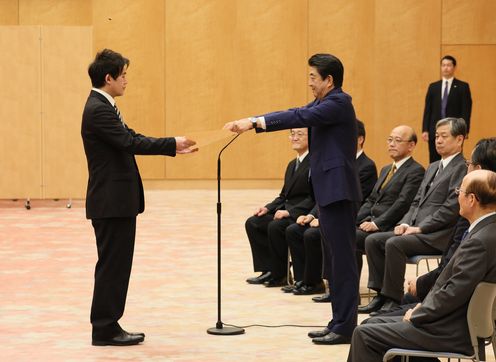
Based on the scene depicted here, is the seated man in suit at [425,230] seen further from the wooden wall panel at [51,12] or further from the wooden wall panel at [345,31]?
the wooden wall panel at [51,12]

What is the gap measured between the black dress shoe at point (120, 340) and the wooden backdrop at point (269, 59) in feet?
30.3

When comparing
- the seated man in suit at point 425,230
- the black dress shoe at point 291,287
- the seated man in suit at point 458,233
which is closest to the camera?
the seated man in suit at point 458,233

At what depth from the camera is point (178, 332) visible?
6031 millimetres

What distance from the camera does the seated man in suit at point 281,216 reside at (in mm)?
7512

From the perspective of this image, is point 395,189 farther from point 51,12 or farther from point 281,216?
point 51,12

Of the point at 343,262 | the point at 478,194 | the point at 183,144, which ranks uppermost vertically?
the point at 183,144

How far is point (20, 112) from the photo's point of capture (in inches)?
491

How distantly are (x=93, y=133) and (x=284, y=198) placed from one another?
8.68 feet

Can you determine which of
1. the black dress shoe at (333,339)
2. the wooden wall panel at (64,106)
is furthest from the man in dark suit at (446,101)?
the black dress shoe at (333,339)

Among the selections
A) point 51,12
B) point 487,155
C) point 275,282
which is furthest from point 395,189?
point 51,12

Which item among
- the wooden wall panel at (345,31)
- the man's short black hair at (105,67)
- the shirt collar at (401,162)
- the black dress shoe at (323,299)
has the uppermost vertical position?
the wooden wall panel at (345,31)

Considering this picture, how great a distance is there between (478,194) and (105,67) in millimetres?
2538

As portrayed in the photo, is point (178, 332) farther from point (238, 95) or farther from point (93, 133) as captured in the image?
point (238, 95)

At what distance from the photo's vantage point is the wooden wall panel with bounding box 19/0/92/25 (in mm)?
15156
